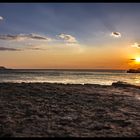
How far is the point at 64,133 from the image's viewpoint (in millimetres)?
6965

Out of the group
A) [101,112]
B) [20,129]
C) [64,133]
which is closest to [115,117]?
[101,112]

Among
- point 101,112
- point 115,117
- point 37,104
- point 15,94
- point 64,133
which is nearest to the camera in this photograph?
point 64,133

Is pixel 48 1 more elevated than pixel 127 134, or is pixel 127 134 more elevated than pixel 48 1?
pixel 48 1

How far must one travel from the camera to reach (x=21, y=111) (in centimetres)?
987

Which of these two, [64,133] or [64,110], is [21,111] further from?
[64,133]

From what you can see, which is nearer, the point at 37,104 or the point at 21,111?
the point at 21,111

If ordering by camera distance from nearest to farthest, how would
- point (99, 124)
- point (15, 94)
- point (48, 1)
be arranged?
point (48, 1) → point (99, 124) → point (15, 94)

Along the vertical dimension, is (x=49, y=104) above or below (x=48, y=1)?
below

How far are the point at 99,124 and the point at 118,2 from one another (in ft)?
15.9

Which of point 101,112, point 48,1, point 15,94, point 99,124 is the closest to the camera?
point 48,1

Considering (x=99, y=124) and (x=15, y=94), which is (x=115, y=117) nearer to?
(x=99, y=124)

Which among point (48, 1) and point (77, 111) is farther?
point (77, 111)

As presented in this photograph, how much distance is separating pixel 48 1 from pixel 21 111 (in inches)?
258

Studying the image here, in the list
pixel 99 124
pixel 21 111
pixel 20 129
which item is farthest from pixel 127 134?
pixel 21 111
